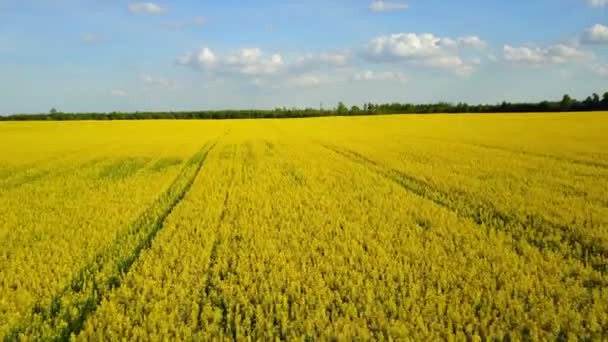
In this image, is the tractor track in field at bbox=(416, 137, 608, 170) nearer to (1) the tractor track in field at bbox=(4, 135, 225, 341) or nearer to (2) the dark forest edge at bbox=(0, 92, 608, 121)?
(1) the tractor track in field at bbox=(4, 135, 225, 341)

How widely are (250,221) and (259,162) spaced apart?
33.6ft

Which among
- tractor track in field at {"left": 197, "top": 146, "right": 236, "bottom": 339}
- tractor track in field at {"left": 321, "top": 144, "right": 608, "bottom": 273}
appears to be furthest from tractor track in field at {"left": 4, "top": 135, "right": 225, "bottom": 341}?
tractor track in field at {"left": 321, "top": 144, "right": 608, "bottom": 273}

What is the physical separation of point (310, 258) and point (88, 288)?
2.57 m

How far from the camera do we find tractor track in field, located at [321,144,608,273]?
7.20 meters

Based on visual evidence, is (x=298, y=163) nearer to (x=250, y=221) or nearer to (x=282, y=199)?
(x=282, y=199)

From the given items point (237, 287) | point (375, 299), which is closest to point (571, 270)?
point (375, 299)

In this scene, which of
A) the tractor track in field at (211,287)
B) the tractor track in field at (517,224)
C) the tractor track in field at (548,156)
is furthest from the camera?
the tractor track in field at (548,156)

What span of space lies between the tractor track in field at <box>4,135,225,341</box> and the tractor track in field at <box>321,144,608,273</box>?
197 inches

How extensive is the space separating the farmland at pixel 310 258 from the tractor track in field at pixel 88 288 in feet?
0.07

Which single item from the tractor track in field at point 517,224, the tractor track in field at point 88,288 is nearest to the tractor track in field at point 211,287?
the tractor track in field at point 88,288

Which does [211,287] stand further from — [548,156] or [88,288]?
[548,156]

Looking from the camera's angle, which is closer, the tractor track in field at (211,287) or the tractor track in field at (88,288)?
the tractor track in field at (88,288)

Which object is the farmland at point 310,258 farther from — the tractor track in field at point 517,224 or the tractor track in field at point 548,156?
the tractor track in field at point 548,156

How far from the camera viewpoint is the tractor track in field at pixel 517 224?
7199mm
